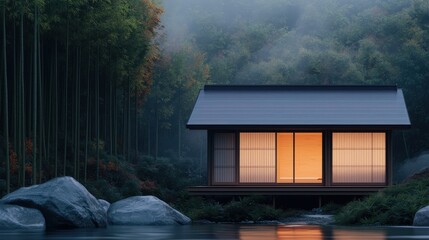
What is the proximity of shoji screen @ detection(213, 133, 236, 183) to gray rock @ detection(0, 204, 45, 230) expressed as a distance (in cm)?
1184

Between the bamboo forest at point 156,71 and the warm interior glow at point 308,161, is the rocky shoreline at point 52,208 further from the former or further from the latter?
the warm interior glow at point 308,161

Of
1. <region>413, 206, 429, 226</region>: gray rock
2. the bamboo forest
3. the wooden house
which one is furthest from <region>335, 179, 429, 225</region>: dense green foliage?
the wooden house

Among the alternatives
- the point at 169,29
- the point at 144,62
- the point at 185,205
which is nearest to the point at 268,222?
the point at 185,205

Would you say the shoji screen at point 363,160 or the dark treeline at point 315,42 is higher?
the dark treeline at point 315,42

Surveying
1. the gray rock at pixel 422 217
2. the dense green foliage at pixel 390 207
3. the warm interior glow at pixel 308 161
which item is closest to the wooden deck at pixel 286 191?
the warm interior glow at pixel 308 161

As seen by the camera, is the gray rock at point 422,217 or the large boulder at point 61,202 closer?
the large boulder at point 61,202

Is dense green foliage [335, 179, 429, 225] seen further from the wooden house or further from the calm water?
the wooden house

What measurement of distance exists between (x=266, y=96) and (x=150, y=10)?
1380 cm

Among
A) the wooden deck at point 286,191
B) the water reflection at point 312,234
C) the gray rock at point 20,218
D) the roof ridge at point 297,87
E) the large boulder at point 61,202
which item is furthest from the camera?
the roof ridge at point 297,87

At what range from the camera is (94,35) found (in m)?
31.8

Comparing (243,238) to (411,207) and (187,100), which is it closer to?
(411,207)

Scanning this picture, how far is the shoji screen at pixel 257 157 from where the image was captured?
30578mm

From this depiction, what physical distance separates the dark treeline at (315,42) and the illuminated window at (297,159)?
61.3 feet

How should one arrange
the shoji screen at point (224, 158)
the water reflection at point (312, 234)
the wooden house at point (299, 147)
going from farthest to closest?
the shoji screen at point (224, 158) → the wooden house at point (299, 147) → the water reflection at point (312, 234)
